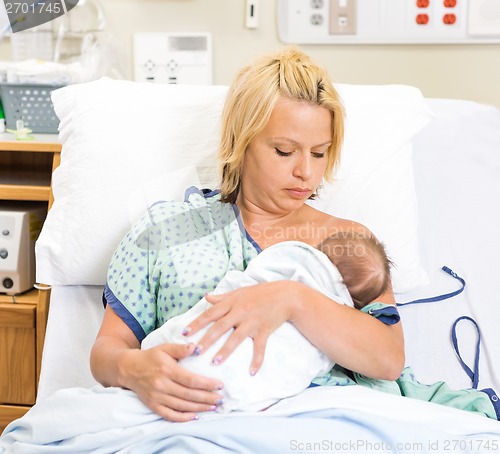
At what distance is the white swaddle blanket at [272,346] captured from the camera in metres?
1.11

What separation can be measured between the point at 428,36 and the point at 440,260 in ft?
3.00

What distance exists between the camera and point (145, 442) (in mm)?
1071

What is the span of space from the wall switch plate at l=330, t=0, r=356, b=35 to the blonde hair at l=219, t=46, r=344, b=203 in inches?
39.6

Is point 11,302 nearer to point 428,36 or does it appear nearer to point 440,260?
point 440,260

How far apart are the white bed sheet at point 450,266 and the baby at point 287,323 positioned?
43 cm

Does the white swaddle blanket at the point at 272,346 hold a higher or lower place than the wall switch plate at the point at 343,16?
lower

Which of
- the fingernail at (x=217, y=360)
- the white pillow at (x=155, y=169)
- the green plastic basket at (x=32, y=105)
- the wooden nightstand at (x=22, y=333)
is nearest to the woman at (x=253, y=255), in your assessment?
the fingernail at (x=217, y=360)

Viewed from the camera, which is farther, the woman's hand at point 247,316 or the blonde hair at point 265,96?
the blonde hair at point 265,96

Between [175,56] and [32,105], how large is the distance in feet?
1.73

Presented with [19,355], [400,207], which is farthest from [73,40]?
[400,207]

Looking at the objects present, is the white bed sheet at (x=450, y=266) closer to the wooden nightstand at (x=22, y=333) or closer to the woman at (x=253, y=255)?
the wooden nightstand at (x=22, y=333)

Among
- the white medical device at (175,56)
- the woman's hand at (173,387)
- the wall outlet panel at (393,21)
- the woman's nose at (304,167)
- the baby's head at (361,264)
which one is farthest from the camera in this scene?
the white medical device at (175,56)

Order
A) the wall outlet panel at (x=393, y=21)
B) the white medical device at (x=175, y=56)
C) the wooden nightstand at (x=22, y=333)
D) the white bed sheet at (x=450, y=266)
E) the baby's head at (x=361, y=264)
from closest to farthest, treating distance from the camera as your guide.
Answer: the baby's head at (x=361, y=264) < the white bed sheet at (x=450, y=266) < the wooden nightstand at (x=22, y=333) < the wall outlet panel at (x=393, y=21) < the white medical device at (x=175, y=56)

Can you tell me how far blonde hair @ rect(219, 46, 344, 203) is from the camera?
135cm
